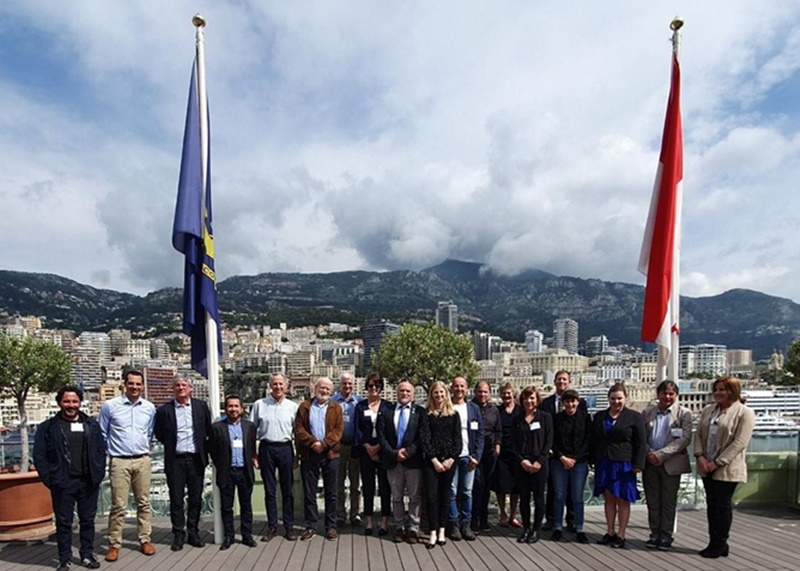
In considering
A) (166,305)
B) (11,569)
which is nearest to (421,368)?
(11,569)

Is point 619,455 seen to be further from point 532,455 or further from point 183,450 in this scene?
point 183,450

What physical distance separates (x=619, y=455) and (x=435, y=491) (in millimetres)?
1823

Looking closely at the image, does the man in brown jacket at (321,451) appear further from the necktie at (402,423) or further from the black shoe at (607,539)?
the black shoe at (607,539)

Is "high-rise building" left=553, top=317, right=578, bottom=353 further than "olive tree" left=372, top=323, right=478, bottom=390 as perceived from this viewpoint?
Yes

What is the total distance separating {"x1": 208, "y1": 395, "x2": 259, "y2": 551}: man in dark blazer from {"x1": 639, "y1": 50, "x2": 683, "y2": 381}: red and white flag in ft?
14.7

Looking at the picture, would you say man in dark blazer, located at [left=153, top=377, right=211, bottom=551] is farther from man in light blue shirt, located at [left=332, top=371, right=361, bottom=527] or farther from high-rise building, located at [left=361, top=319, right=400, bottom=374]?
high-rise building, located at [left=361, top=319, right=400, bottom=374]

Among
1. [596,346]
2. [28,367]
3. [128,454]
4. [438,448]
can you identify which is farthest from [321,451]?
[596,346]

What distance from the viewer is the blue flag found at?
212 inches

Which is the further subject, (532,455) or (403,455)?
(532,455)

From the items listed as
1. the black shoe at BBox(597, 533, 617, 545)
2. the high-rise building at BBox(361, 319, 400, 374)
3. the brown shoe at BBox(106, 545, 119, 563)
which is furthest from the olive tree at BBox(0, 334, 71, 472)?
the high-rise building at BBox(361, 319, 400, 374)

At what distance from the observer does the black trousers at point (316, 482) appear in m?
5.24

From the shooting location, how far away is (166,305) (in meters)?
156

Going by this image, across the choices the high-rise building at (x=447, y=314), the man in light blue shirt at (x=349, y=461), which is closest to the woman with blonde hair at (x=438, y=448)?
the man in light blue shirt at (x=349, y=461)

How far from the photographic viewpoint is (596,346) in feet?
584
